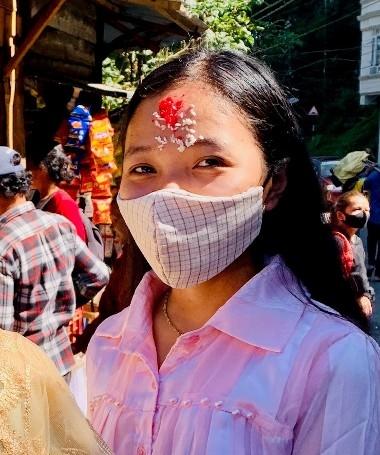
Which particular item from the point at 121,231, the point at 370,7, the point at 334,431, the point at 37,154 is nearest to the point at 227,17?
the point at 37,154

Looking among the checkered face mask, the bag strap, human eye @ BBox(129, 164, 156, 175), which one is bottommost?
the bag strap

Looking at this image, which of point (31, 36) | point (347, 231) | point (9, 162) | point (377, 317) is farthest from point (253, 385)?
point (377, 317)

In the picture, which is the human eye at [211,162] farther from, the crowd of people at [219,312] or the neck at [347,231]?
the neck at [347,231]

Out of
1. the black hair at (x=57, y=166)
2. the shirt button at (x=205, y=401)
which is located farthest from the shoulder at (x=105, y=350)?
the black hair at (x=57, y=166)

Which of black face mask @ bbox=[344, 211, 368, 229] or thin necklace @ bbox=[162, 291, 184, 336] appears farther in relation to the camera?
black face mask @ bbox=[344, 211, 368, 229]

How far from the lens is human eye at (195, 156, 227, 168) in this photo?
4.12 ft

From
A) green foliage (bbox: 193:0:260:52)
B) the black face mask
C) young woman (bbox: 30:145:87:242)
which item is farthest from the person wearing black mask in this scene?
green foliage (bbox: 193:0:260:52)

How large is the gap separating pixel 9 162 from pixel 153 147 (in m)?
1.98

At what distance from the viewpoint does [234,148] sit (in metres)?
1.27

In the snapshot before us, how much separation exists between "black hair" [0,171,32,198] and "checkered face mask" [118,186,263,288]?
72.8 inches

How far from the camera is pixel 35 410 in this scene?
95 cm

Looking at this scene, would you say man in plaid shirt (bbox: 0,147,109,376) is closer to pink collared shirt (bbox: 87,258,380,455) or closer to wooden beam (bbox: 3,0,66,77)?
wooden beam (bbox: 3,0,66,77)

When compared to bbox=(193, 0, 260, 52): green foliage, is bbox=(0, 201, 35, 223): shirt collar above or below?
below

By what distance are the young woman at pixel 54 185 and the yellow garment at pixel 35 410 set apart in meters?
3.00
